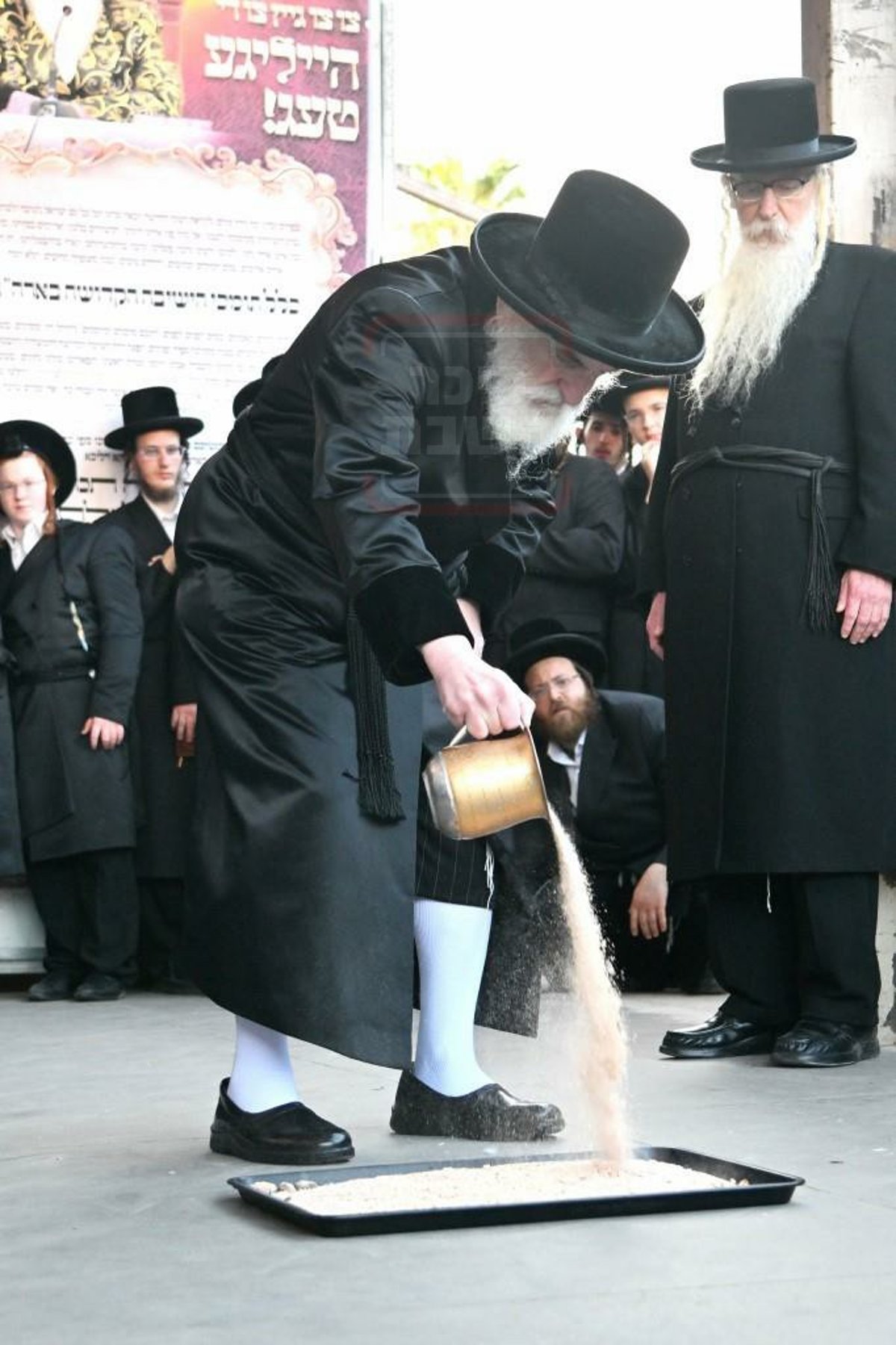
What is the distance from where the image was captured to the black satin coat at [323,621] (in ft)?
11.1

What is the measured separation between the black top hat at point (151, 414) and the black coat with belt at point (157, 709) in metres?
0.30

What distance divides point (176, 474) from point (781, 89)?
3013 mm

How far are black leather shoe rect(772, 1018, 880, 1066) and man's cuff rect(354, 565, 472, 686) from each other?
6.57 ft

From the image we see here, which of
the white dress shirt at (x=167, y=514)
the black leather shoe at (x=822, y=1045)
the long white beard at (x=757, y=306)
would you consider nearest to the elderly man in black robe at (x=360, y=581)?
the black leather shoe at (x=822, y=1045)

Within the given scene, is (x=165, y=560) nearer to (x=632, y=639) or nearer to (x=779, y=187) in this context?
(x=632, y=639)

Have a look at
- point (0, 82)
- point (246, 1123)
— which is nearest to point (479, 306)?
point (246, 1123)

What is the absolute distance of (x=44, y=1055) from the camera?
5426mm

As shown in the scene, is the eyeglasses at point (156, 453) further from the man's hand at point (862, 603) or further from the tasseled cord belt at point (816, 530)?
the man's hand at point (862, 603)

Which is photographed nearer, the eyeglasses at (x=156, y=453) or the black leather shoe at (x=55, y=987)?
the black leather shoe at (x=55, y=987)

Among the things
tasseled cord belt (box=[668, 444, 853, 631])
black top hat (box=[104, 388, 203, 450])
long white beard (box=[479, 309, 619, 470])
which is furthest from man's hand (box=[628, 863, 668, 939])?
long white beard (box=[479, 309, 619, 470])

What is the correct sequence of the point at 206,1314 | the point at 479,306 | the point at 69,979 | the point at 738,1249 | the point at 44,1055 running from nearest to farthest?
the point at 206,1314 → the point at 738,1249 → the point at 479,306 → the point at 44,1055 → the point at 69,979

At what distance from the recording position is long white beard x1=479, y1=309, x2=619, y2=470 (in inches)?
137

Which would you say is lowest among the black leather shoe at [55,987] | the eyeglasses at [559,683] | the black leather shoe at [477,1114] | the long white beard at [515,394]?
the black leather shoe at [55,987]

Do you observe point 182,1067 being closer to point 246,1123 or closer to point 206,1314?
point 246,1123
